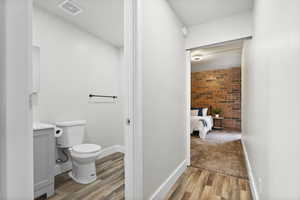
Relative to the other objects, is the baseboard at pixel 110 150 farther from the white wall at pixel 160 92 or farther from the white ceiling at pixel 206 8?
the white ceiling at pixel 206 8

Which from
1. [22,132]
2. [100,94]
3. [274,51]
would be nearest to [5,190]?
[22,132]

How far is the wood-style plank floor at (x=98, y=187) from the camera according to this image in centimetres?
162

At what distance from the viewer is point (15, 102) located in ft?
1.65

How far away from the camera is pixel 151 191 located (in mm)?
1438

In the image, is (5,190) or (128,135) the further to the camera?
(128,135)

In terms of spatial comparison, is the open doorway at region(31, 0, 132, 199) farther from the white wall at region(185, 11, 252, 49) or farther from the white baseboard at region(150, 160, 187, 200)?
the white wall at region(185, 11, 252, 49)

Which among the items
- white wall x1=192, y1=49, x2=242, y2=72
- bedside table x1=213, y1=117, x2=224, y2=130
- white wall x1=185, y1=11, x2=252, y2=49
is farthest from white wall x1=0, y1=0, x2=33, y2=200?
bedside table x1=213, y1=117, x2=224, y2=130

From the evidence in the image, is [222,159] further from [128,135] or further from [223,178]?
[128,135]

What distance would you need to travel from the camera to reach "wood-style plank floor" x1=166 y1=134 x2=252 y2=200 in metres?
1.63

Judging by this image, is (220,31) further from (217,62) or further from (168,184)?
(217,62)

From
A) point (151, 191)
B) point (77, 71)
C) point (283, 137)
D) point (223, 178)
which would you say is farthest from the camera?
point (77, 71)

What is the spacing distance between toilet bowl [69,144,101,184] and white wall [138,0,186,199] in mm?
890

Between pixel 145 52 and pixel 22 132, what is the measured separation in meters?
1.11

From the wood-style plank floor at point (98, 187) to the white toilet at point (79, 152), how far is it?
0.09 metres
